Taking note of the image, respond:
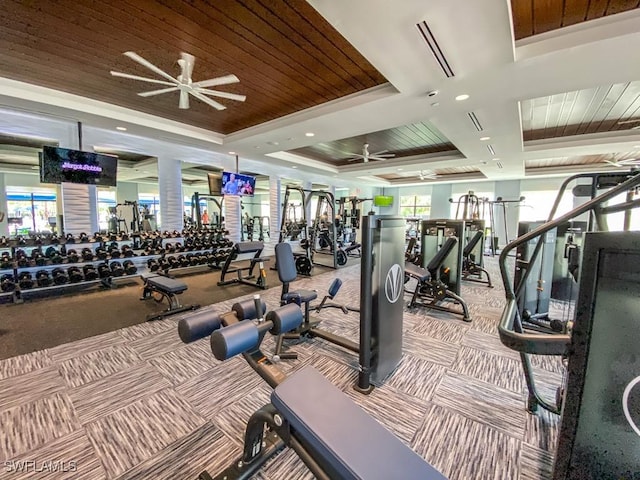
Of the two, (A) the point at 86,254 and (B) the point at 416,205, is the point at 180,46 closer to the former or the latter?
(A) the point at 86,254

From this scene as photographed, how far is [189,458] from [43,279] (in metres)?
4.39

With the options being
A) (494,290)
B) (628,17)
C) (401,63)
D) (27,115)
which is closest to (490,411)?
(401,63)

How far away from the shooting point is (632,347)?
0.91 m

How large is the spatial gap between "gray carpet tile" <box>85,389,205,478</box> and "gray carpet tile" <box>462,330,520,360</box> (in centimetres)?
271

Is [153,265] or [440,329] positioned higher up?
[153,265]

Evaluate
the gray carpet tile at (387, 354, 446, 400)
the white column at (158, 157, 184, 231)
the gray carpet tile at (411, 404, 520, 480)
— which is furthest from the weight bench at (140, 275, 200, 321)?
the gray carpet tile at (411, 404, 520, 480)

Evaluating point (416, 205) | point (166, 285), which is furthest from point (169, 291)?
point (416, 205)

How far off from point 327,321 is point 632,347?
2.94 m

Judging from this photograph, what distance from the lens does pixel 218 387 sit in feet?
7.27

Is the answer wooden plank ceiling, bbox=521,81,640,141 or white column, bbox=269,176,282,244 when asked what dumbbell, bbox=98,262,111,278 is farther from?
wooden plank ceiling, bbox=521,81,640,141

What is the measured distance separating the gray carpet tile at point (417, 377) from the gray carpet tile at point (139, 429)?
1535mm

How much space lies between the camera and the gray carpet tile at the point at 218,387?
2027 millimetres

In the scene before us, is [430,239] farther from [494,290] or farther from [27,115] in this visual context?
[27,115]

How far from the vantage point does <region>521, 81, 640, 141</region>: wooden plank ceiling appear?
12.0 ft
